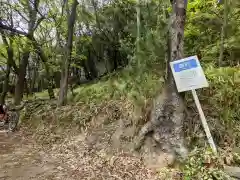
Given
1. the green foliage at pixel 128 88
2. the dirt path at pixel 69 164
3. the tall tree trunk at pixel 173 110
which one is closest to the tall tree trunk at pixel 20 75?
the green foliage at pixel 128 88

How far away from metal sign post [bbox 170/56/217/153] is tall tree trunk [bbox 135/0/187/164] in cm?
25

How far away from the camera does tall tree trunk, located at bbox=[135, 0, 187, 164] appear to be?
4.14m

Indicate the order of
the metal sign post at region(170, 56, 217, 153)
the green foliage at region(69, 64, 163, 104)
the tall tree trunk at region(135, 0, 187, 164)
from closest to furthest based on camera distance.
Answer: the metal sign post at region(170, 56, 217, 153) < the tall tree trunk at region(135, 0, 187, 164) < the green foliage at region(69, 64, 163, 104)

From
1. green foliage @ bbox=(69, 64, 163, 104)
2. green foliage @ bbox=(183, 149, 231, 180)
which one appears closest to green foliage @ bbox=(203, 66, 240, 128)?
green foliage @ bbox=(183, 149, 231, 180)

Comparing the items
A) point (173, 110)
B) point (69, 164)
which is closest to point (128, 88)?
point (173, 110)

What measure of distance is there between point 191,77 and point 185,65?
0.21m

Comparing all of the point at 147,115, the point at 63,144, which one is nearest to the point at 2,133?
the point at 63,144

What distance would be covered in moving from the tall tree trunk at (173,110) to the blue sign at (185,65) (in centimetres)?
26

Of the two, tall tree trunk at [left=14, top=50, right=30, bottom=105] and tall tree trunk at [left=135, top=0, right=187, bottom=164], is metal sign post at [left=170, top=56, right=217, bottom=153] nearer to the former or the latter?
tall tree trunk at [left=135, top=0, right=187, bottom=164]

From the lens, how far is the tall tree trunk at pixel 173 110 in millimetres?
4141

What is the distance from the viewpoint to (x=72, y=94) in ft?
28.1

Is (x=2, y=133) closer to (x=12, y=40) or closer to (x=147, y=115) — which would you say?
(x=12, y=40)

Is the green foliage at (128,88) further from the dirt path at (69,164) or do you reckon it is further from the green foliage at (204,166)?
the green foliage at (204,166)

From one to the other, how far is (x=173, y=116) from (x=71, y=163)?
6.89 ft
